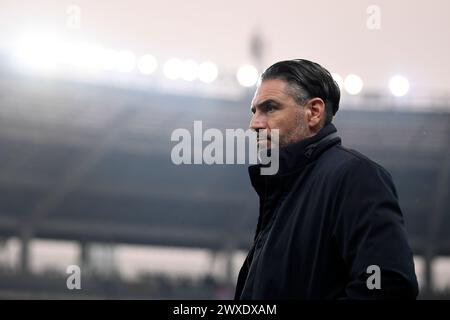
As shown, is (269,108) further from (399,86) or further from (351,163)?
(399,86)

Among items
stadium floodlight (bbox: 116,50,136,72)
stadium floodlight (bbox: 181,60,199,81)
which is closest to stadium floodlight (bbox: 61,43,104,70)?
stadium floodlight (bbox: 116,50,136,72)

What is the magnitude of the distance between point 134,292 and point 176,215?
14.2 feet

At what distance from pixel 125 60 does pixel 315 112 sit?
28243mm

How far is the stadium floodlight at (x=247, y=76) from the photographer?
29778 mm

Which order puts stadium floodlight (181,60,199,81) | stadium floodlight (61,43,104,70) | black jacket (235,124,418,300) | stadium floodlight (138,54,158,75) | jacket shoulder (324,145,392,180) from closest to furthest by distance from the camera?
black jacket (235,124,418,300) < jacket shoulder (324,145,392,180) < stadium floodlight (61,43,104,70) < stadium floodlight (181,60,199,81) < stadium floodlight (138,54,158,75)

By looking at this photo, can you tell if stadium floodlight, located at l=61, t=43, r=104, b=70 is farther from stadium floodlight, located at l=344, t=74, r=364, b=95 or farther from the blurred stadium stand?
stadium floodlight, located at l=344, t=74, r=364, b=95

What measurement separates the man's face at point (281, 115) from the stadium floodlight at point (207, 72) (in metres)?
27.5

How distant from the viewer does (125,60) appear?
97.7 ft

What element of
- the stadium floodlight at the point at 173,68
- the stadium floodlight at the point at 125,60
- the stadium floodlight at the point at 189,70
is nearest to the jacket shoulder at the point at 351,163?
the stadium floodlight at the point at 173,68

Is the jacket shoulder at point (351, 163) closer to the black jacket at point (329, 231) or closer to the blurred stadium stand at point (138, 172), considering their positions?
the black jacket at point (329, 231)

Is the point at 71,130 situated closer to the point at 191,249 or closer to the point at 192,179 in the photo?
the point at 192,179

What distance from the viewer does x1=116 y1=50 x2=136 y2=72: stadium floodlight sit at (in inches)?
1167

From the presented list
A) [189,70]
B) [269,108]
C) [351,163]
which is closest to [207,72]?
[189,70]

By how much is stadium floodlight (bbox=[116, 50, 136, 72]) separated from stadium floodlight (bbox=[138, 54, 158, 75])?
0.38 metres
